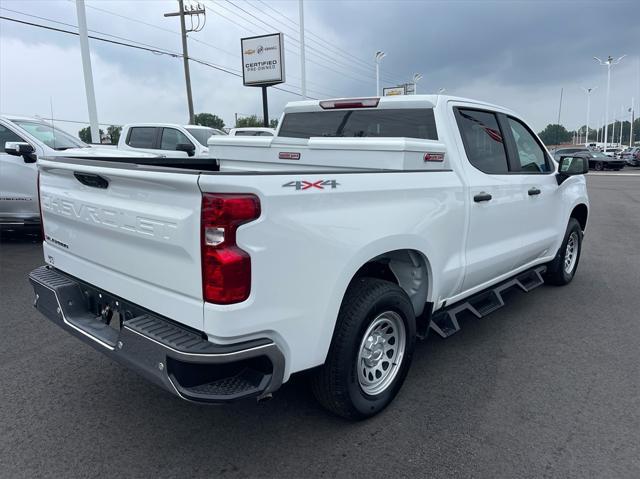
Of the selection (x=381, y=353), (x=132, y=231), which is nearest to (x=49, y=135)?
(x=132, y=231)

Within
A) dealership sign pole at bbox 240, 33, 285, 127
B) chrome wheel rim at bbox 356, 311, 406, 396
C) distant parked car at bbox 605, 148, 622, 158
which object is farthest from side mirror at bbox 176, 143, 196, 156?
distant parked car at bbox 605, 148, 622, 158

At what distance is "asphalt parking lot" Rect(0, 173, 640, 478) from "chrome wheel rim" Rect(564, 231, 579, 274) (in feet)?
4.92

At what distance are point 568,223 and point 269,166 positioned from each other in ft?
11.4

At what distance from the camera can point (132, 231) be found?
8.09ft

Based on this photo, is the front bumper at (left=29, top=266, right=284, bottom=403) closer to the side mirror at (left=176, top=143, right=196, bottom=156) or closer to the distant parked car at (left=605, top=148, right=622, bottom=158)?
the side mirror at (left=176, top=143, right=196, bottom=156)

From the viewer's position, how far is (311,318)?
245 cm

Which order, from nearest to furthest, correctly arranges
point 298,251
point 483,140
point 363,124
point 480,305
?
1. point 298,251
2. point 483,140
3. point 363,124
4. point 480,305

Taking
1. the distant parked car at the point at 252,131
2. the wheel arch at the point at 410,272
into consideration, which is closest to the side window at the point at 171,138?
the distant parked car at the point at 252,131

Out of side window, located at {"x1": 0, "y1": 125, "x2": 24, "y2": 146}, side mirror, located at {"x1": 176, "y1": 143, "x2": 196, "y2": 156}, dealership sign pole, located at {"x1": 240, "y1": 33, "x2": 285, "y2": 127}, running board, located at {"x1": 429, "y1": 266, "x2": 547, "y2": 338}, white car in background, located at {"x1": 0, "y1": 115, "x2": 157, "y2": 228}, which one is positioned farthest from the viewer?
dealership sign pole, located at {"x1": 240, "y1": 33, "x2": 285, "y2": 127}

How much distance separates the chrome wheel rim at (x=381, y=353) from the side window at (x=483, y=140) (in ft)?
4.77

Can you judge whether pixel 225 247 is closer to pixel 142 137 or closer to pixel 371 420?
pixel 371 420

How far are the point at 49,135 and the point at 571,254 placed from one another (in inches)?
317

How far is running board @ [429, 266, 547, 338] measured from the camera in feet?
12.3

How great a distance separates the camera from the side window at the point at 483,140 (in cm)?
384
